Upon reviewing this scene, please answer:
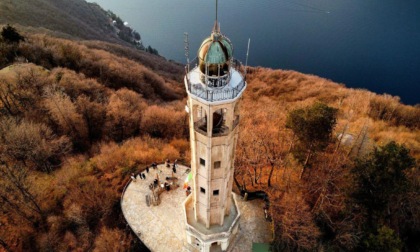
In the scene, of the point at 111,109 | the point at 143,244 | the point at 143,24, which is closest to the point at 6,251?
the point at 143,244

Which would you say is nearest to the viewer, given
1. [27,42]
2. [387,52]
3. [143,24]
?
[27,42]

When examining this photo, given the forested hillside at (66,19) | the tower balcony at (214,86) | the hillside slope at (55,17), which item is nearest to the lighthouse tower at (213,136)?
the tower balcony at (214,86)

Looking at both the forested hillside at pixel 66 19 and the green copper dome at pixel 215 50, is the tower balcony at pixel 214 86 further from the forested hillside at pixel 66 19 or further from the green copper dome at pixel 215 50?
the forested hillside at pixel 66 19

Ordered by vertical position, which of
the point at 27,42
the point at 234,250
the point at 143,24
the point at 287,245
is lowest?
the point at 143,24

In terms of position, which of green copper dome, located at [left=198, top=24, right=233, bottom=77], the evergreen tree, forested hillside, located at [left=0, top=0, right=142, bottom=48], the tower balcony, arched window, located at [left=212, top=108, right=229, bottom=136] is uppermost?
green copper dome, located at [left=198, top=24, right=233, bottom=77]

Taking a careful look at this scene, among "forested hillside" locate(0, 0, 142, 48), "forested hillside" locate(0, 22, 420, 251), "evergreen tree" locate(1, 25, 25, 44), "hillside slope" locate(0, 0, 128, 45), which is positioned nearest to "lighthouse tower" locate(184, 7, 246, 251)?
"forested hillside" locate(0, 22, 420, 251)

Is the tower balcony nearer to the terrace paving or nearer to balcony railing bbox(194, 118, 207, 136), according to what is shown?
balcony railing bbox(194, 118, 207, 136)

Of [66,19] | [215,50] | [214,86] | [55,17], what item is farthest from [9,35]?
[66,19]

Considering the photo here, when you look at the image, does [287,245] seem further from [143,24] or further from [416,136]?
[143,24]
